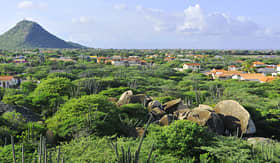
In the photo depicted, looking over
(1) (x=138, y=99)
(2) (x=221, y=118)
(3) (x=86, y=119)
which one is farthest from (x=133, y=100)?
(2) (x=221, y=118)

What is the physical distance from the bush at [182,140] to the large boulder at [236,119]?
5283 mm

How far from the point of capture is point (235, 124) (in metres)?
19.4

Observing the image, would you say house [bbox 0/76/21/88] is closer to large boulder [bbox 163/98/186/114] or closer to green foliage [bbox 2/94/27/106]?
green foliage [bbox 2/94/27/106]

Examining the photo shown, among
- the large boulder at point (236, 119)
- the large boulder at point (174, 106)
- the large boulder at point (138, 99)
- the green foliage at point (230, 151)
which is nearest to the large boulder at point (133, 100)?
the large boulder at point (138, 99)

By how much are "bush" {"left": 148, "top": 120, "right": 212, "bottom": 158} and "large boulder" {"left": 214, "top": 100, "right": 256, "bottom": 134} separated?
5283mm

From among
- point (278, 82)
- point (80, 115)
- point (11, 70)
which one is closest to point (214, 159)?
point (80, 115)

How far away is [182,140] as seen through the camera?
46.9 feet

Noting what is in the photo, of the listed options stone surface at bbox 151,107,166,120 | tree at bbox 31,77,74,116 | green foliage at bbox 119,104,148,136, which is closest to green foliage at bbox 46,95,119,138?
green foliage at bbox 119,104,148,136

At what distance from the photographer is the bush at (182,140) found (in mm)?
14234

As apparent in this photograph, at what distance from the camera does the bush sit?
14234mm

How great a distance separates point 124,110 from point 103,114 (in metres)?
4.38

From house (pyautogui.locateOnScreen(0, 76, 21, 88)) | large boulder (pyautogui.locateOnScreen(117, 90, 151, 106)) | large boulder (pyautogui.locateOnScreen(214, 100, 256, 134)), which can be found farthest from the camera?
house (pyautogui.locateOnScreen(0, 76, 21, 88))

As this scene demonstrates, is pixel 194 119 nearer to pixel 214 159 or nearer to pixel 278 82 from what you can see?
pixel 214 159

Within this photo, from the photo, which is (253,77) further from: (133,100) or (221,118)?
(133,100)
